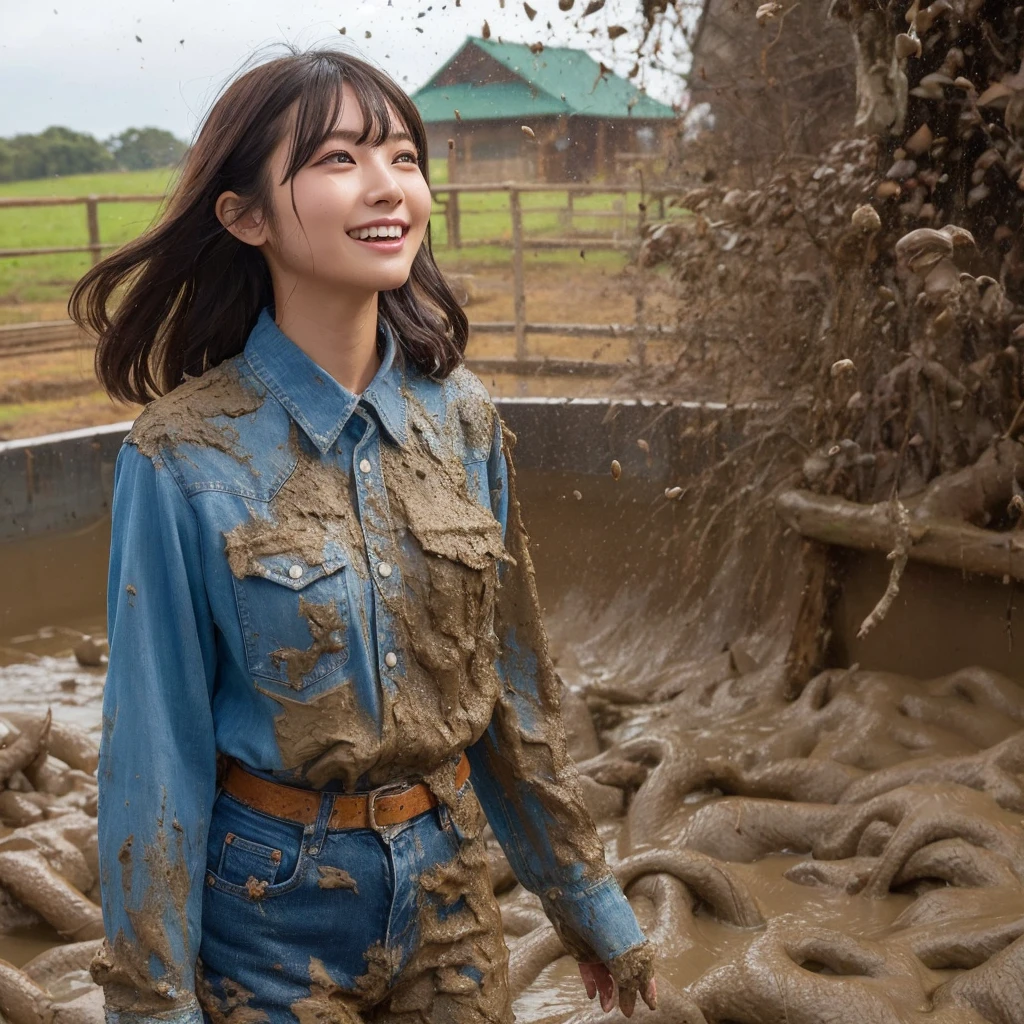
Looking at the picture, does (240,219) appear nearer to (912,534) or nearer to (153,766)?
(153,766)

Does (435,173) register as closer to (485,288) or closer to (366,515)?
(485,288)

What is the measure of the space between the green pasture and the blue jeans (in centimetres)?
704

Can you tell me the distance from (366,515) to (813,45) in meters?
4.90

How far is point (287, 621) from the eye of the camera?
5.03ft

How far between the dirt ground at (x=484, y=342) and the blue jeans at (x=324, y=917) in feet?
29.2

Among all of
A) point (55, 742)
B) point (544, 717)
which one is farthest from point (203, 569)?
point (55, 742)

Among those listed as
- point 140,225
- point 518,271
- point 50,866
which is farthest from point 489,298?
point 50,866

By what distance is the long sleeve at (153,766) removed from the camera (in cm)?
146

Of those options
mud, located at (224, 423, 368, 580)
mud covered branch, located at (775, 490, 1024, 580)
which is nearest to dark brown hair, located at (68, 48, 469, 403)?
mud, located at (224, 423, 368, 580)

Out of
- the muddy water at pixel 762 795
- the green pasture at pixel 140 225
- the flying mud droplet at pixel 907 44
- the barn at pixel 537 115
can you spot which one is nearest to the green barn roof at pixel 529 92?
the barn at pixel 537 115

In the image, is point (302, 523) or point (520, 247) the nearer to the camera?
point (302, 523)

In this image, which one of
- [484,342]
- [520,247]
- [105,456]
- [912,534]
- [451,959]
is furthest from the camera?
[484,342]

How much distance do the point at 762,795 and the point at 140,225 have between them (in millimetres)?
9400

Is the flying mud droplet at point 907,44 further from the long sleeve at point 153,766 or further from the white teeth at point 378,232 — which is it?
the long sleeve at point 153,766
